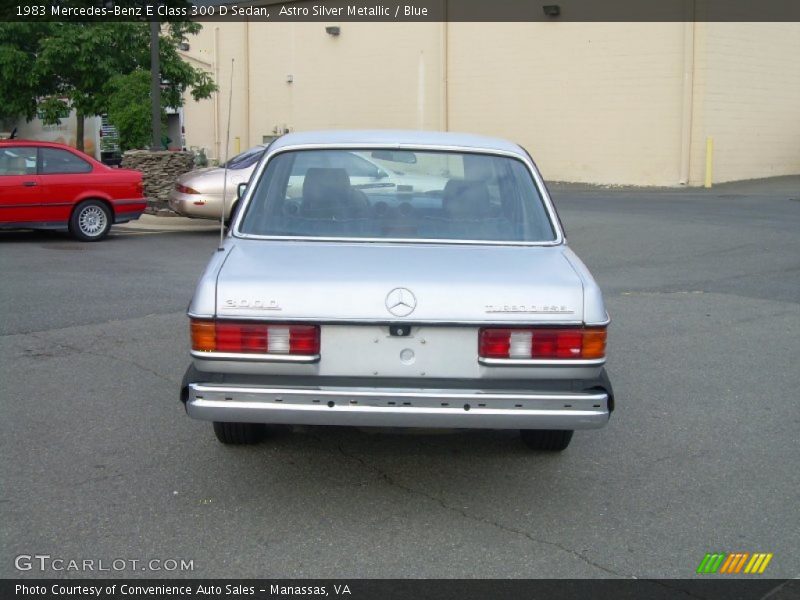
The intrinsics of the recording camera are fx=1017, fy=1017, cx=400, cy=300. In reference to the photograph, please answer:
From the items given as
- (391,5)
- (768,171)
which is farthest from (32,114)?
(768,171)

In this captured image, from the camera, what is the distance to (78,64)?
21812 mm

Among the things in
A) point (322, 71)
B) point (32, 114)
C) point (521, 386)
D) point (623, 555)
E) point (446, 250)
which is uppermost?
point (322, 71)

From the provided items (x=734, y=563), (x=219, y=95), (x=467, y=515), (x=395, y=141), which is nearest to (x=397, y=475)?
(x=467, y=515)

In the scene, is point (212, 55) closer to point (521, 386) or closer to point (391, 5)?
point (391, 5)

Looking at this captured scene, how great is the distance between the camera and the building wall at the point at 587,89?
995 inches

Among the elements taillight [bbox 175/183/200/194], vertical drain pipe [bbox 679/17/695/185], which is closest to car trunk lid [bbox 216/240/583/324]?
taillight [bbox 175/183/200/194]

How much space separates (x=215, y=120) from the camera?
37.6 metres

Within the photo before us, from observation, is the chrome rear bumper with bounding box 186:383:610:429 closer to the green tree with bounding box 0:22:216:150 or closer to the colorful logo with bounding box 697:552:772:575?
the colorful logo with bounding box 697:552:772:575

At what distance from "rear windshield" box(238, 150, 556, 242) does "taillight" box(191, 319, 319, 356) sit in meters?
1.04

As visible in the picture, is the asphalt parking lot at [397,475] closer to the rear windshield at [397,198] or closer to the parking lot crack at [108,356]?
the parking lot crack at [108,356]

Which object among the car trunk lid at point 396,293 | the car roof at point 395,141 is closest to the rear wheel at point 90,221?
the car roof at point 395,141
